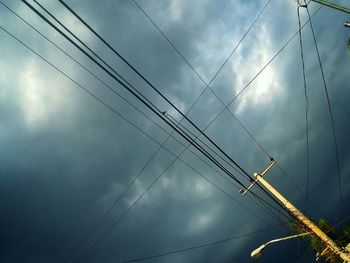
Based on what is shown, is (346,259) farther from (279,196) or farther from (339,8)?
(339,8)

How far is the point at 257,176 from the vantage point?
17859 millimetres

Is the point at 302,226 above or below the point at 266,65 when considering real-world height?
below

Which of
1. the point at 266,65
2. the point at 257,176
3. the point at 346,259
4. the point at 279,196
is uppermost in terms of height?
the point at 266,65

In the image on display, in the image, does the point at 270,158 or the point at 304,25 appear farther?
the point at 270,158

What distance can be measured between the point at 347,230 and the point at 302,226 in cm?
3942

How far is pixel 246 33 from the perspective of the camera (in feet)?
44.3

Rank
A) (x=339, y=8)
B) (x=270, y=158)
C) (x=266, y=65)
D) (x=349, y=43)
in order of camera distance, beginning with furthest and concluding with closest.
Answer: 1. (x=349, y=43)
2. (x=270, y=158)
3. (x=266, y=65)
4. (x=339, y=8)

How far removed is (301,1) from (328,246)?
12625 mm

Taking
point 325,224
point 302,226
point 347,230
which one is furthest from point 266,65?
point 347,230

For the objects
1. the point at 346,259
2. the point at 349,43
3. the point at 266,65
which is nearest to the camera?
the point at 266,65

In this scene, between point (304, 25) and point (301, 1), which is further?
point (304, 25)

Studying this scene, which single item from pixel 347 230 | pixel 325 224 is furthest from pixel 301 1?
pixel 347 230

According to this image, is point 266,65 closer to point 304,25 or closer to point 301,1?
point 304,25

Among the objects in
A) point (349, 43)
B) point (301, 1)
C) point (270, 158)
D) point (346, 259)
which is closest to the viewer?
point (301, 1)
